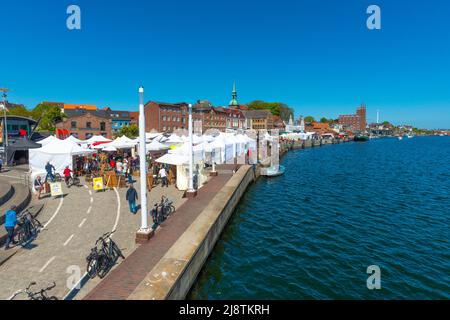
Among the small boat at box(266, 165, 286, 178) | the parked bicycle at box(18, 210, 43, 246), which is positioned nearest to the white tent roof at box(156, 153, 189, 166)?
the parked bicycle at box(18, 210, 43, 246)

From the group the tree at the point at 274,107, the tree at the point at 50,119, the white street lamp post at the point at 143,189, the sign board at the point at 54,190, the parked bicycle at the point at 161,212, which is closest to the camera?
the white street lamp post at the point at 143,189

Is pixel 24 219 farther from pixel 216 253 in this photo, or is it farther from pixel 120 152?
pixel 120 152

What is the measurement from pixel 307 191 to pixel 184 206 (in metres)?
15.7

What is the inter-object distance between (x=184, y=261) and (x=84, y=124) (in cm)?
7296

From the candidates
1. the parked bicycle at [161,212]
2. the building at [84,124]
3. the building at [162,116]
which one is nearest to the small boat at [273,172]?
the parked bicycle at [161,212]

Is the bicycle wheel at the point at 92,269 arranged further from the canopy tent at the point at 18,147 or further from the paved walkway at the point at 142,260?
the canopy tent at the point at 18,147

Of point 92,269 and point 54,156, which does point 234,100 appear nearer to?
point 54,156

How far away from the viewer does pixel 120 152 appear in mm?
36969

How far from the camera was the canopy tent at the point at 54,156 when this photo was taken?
23469mm

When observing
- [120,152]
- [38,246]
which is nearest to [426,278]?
[38,246]

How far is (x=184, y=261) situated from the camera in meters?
9.12

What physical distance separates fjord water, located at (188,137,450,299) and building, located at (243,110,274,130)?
10540 centimetres

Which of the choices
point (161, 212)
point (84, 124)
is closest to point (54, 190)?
point (161, 212)

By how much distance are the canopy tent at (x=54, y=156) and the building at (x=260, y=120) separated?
108662mm
